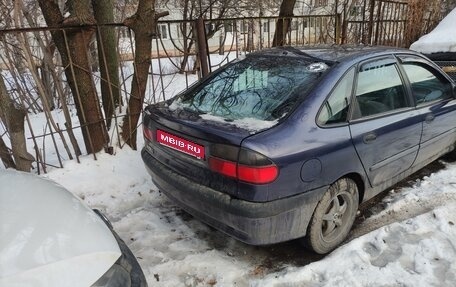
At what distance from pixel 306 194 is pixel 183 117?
1.02 meters

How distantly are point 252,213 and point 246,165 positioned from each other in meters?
0.31

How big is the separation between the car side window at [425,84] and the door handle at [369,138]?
807 mm

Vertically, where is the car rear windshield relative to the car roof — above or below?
below

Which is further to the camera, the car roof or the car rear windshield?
the car roof

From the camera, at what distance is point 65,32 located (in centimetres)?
388

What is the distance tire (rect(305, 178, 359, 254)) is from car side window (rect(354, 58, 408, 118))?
57 centimetres

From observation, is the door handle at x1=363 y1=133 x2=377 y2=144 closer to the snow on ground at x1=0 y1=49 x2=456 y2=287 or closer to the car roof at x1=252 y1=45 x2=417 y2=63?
the car roof at x1=252 y1=45 x2=417 y2=63

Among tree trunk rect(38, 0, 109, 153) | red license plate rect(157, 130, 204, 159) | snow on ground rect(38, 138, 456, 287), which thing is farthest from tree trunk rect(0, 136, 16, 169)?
red license plate rect(157, 130, 204, 159)

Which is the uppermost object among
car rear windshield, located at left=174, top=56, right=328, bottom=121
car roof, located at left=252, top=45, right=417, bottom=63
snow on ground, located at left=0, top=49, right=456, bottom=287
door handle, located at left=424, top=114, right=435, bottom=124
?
car roof, located at left=252, top=45, right=417, bottom=63

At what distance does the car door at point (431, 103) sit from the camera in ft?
11.0

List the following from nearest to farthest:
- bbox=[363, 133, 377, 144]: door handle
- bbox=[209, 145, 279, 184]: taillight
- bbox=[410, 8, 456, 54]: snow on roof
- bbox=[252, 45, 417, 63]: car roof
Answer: bbox=[209, 145, 279, 184]: taillight → bbox=[363, 133, 377, 144]: door handle → bbox=[252, 45, 417, 63]: car roof → bbox=[410, 8, 456, 54]: snow on roof

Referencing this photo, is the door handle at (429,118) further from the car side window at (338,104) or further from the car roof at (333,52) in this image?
the car side window at (338,104)

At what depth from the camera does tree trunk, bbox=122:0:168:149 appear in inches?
165

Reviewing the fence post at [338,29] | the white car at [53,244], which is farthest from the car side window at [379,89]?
the fence post at [338,29]
